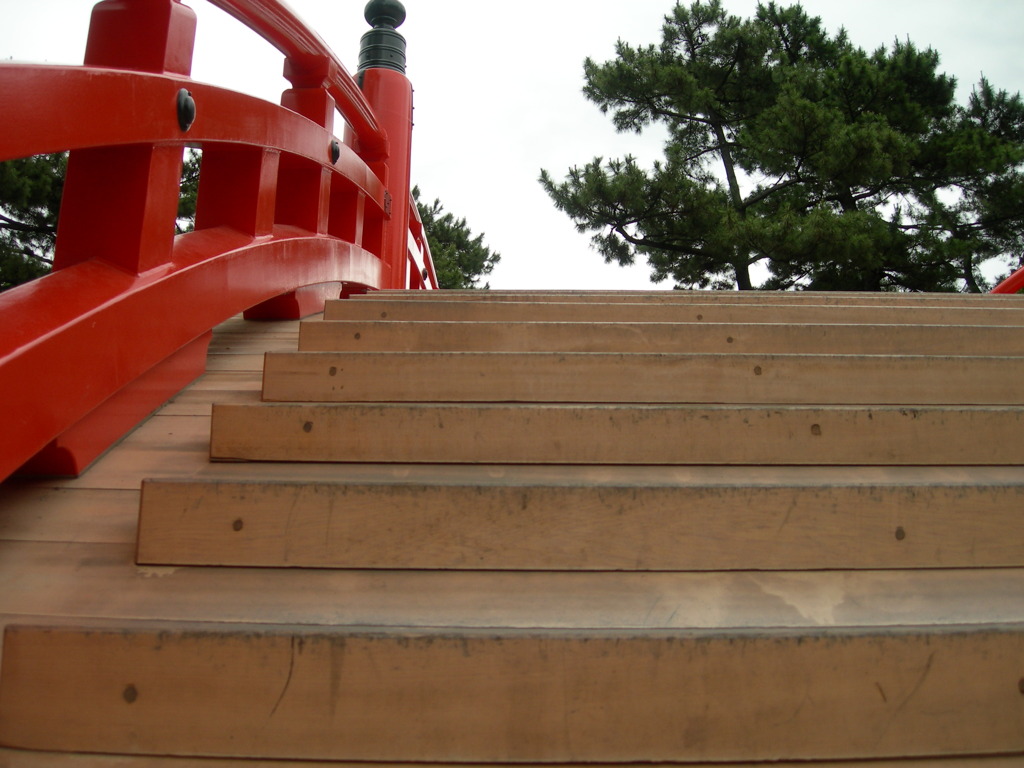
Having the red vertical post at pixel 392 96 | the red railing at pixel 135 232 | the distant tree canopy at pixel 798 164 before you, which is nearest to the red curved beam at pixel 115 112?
the red railing at pixel 135 232

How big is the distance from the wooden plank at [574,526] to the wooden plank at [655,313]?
1.20 meters

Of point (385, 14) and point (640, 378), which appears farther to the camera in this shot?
point (385, 14)

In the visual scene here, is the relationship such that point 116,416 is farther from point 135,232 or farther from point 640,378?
point 640,378

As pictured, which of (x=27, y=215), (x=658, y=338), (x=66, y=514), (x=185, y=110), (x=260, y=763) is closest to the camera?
(x=260, y=763)

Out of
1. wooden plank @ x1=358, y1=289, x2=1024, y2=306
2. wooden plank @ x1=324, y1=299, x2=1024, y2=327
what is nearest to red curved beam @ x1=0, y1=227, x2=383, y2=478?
wooden plank @ x1=324, y1=299, x2=1024, y2=327

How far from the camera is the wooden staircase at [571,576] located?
87 centimetres

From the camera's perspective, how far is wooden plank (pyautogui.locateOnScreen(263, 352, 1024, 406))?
1652 mm

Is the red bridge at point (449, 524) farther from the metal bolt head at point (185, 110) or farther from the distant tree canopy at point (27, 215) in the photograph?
the distant tree canopy at point (27, 215)

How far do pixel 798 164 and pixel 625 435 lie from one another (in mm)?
11634

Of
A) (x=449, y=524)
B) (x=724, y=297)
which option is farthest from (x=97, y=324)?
(x=724, y=297)

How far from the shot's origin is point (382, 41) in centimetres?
438

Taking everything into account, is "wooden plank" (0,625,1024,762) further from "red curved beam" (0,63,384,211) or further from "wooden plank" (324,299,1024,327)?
"wooden plank" (324,299,1024,327)

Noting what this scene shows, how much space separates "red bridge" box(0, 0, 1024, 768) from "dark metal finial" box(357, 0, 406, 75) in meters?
2.79

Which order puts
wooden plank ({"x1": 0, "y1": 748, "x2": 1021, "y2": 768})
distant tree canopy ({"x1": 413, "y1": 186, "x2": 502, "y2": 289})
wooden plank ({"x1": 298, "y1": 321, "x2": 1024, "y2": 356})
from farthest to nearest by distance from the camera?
distant tree canopy ({"x1": 413, "y1": 186, "x2": 502, "y2": 289})
wooden plank ({"x1": 298, "y1": 321, "x2": 1024, "y2": 356})
wooden plank ({"x1": 0, "y1": 748, "x2": 1021, "y2": 768})
